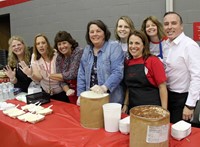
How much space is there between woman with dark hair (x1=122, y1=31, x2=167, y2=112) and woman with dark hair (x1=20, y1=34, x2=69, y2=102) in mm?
896

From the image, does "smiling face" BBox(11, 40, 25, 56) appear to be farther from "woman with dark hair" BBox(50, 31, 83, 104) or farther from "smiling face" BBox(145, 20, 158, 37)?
"smiling face" BBox(145, 20, 158, 37)

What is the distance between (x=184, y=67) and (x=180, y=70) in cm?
4

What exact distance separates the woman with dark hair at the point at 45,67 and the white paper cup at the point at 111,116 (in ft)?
3.76

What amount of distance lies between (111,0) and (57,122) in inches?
87.4

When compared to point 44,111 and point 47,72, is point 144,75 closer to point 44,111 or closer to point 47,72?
point 44,111

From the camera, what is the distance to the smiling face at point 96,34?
1.79 metres

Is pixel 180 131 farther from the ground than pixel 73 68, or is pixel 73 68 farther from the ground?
pixel 73 68

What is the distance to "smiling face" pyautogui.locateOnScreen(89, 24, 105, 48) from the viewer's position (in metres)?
1.79

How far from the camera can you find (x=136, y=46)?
5.64ft

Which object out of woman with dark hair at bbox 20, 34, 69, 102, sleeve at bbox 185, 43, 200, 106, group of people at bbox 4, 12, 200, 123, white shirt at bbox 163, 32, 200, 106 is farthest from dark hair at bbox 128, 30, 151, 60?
woman with dark hair at bbox 20, 34, 69, 102

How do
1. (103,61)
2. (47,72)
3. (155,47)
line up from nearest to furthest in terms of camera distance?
(103,61) → (155,47) → (47,72)

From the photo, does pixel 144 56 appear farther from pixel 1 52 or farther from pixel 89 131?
pixel 1 52

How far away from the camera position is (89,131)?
138 centimetres

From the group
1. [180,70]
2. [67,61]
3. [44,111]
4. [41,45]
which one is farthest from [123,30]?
[44,111]
